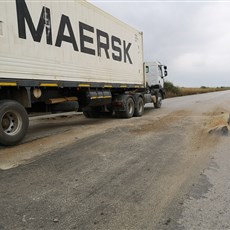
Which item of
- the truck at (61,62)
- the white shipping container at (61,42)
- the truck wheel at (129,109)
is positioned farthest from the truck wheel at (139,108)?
the white shipping container at (61,42)

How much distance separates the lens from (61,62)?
959cm

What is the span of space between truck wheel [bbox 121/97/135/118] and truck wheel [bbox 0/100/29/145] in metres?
6.47

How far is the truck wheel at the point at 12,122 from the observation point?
7539 mm

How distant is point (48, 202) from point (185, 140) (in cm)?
502

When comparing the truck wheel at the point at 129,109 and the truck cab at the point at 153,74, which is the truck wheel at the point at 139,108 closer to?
the truck wheel at the point at 129,109

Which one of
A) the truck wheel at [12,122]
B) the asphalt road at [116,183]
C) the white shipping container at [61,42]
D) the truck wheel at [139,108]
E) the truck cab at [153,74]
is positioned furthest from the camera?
the truck cab at [153,74]

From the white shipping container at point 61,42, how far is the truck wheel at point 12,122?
707 millimetres

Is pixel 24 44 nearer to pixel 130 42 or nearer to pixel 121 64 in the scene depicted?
pixel 121 64

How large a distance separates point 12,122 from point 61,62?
8.46ft

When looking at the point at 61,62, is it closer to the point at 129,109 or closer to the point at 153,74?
the point at 129,109

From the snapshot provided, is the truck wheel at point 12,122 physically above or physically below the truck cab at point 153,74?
below

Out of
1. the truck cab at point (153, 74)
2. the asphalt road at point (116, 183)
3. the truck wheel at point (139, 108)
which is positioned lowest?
the asphalt road at point (116, 183)

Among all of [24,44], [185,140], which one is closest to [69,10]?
[24,44]

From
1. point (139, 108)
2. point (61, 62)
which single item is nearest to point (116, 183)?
point (61, 62)
